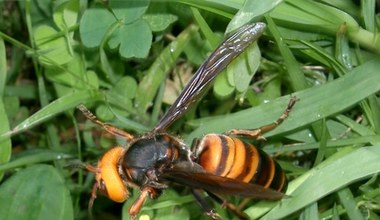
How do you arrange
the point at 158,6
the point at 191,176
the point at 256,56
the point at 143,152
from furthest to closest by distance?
the point at 158,6
the point at 256,56
the point at 143,152
the point at 191,176

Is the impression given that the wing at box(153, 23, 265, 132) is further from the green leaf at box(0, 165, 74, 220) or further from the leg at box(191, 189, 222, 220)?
the green leaf at box(0, 165, 74, 220)

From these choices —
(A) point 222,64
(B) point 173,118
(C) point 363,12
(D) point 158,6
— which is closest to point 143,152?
(B) point 173,118

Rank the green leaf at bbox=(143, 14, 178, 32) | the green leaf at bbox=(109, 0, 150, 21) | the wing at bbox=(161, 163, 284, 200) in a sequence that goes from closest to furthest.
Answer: the wing at bbox=(161, 163, 284, 200), the green leaf at bbox=(109, 0, 150, 21), the green leaf at bbox=(143, 14, 178, 32)

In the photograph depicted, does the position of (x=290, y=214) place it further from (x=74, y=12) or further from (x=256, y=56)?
(x=74, y=12)

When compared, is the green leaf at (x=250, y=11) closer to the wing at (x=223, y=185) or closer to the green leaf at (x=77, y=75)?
the wing at (x=223, y=185)

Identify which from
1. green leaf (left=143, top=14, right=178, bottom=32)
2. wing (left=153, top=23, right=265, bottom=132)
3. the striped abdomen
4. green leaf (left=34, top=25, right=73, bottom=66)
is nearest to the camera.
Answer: the striped abdomen

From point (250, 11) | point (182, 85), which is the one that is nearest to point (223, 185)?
point (250, 11)

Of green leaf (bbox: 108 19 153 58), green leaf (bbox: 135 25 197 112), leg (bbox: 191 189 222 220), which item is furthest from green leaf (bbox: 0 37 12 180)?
leg (bbox: 191 189 222 220)
